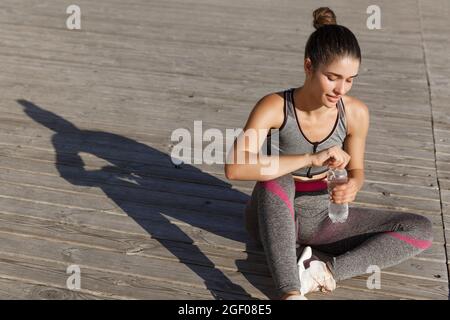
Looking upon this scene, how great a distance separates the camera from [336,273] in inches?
137

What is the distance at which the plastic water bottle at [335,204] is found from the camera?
3566 mm

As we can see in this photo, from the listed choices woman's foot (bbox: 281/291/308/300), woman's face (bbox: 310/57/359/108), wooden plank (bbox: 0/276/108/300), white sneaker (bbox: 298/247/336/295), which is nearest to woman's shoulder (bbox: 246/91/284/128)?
woman's face (bbox: 310/57/359/108)

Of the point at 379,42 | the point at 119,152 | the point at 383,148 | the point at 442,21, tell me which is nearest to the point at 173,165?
the point at 119,152

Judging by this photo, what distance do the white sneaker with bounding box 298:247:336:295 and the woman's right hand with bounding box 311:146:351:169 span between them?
52 cm

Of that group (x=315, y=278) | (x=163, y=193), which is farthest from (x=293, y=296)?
(x=163, y=193)

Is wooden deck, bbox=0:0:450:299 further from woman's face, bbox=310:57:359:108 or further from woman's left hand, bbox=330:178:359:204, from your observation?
woman's face, bbox=310:57:359:108

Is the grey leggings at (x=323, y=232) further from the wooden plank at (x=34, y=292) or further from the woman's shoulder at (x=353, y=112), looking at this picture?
the wooden plank at (x=34, y=292)

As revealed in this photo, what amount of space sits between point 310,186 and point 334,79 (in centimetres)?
66

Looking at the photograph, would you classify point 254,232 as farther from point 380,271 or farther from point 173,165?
point 173,165

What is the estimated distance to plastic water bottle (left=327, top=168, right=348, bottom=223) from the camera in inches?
140

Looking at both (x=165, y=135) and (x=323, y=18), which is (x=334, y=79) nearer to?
(x=323, y=18)

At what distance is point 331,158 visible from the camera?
327cm

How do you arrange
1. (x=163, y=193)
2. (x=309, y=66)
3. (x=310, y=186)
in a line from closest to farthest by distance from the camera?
(x=309, y=66)
(x=310, y=186)
(x=163, y=193)

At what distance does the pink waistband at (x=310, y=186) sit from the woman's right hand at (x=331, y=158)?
13.6 inches
